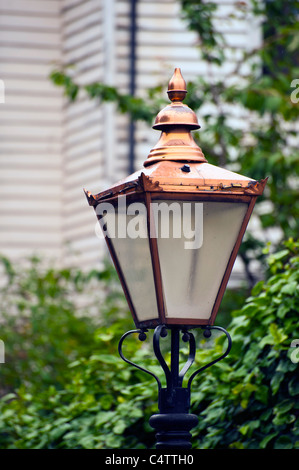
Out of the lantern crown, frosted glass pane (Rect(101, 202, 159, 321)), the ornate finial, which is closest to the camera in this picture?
frosted glass pane (Rect(101, 202, 159, 321))

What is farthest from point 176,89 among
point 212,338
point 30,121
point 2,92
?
point 30,121

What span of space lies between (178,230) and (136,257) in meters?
0.24

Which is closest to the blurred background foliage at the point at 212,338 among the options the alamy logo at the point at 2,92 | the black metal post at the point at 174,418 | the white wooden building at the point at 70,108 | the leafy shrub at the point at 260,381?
the leafy shrub at the point at 260,381

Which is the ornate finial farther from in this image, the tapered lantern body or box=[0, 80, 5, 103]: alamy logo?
box=[0, 80, 5, 103]: alamy logo

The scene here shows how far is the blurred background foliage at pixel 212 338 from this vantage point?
4336mm

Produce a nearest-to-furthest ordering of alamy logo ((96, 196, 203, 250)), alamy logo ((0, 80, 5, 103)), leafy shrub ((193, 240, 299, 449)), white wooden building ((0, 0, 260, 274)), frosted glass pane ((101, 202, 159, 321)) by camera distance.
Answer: alamy logo ((96, 196, 203, 250)) < frosted glass pane ((101, 202, 159, 321)) < leafy shrub ((193, 240, 299, 449)) < white wooden building ((0, 0, 260, 274)) < alamy logo ((0, 80, 5, 103))

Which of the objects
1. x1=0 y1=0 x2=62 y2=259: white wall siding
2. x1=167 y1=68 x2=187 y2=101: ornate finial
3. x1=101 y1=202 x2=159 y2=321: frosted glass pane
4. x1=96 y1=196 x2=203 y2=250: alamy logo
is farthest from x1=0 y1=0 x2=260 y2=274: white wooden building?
x1=96 y1=196 x2=203 y2=250: alamy logo

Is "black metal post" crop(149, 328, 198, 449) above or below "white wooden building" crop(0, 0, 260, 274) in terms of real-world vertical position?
below

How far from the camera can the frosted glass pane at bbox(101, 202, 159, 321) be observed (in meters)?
3.34

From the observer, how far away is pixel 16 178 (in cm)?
1112

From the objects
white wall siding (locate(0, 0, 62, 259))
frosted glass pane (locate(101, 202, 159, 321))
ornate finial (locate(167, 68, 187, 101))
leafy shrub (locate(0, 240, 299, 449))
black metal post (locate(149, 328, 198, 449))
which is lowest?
black metal post (locate(149, 328, 198, 449))

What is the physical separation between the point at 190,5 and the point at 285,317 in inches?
192

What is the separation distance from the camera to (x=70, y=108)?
1091 cm

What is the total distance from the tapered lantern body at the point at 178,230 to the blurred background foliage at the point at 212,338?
2.89 feet
